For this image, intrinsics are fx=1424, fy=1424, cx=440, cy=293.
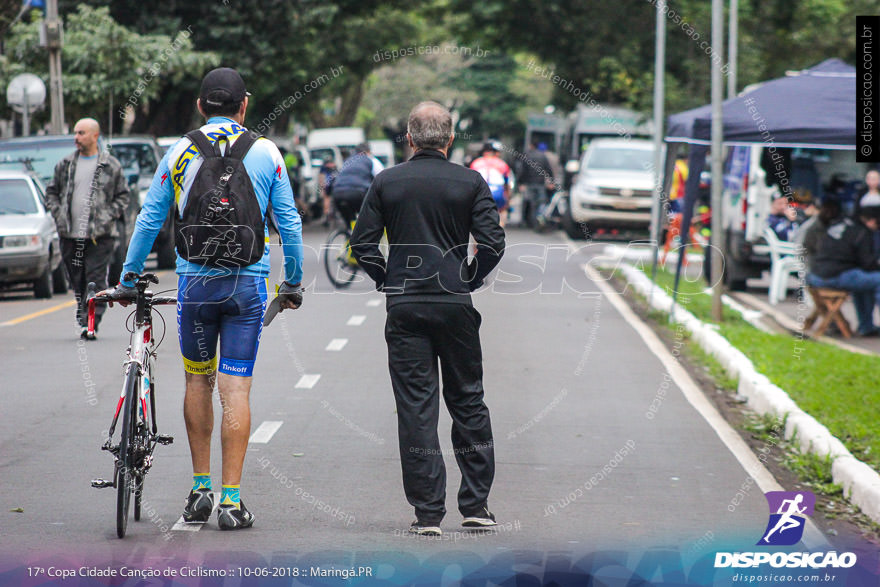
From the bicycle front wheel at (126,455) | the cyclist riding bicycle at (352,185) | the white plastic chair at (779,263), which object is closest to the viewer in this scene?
the bicycle front wheel at (126,455)

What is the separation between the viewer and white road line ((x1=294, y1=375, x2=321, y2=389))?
10484mm

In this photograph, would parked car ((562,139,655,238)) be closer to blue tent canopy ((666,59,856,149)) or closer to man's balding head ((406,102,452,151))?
blue tent canopy ((666,59,856,149))

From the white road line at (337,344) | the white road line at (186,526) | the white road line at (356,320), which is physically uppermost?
the white road line at (186,526)

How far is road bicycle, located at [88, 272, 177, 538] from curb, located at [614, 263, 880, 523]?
11.2 feet

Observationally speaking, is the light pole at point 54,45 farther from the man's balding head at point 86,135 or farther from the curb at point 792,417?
the curb at point 792,417

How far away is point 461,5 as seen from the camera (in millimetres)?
42375

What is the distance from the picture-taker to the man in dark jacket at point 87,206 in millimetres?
12734

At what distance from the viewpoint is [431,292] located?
20.1ft

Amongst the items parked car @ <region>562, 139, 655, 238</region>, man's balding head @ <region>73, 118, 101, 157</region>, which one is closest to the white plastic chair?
man's balding head @ <region>73, 118, 101, 157</region>

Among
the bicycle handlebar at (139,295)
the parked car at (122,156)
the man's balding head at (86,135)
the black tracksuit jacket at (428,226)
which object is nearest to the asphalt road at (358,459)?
the bicycle handlebar at (139,295)

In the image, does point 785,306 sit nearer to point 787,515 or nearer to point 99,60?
point 787,515

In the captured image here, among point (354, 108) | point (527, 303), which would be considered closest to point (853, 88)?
point (527, 303)

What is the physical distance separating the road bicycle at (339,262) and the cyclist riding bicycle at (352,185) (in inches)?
14.5

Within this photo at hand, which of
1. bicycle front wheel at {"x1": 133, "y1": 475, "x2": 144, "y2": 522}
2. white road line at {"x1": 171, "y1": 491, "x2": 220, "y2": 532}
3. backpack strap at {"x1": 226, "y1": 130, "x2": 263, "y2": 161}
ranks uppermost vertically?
backpack strap at {"x1": 226, "y1": 130, "x2": 263, "y2": 161}
